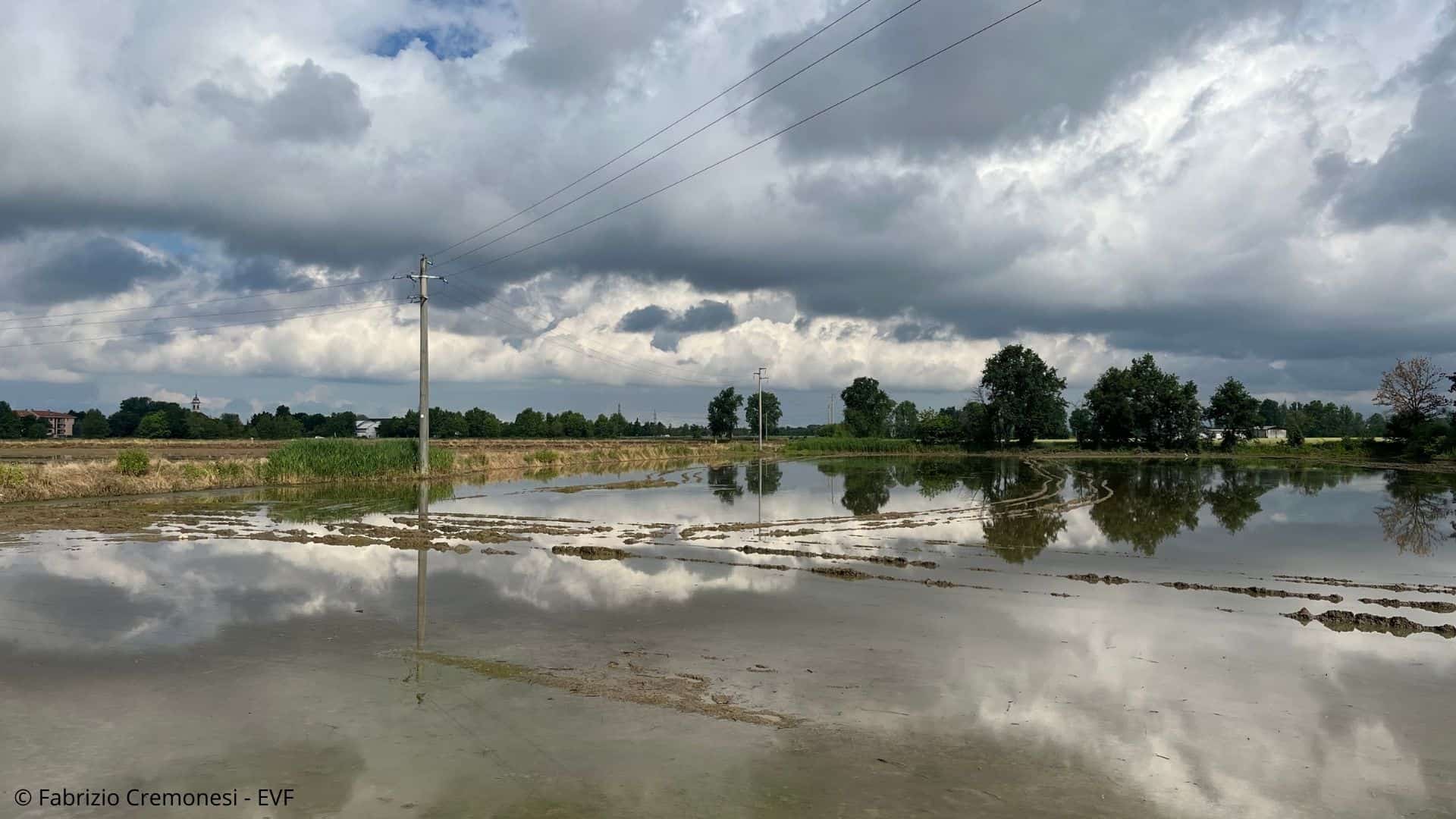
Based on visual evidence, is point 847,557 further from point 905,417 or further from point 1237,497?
point 905,417

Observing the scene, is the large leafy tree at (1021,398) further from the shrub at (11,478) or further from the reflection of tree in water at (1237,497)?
the shrub at (11,478)

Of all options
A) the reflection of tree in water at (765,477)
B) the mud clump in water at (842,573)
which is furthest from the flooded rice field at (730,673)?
the reflection of tree in water at (765,477)

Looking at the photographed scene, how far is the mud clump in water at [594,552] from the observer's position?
16.3 meters


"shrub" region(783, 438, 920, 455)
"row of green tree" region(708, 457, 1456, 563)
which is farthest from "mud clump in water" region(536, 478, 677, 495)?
"shrub" region(783, 438, 920, 455)

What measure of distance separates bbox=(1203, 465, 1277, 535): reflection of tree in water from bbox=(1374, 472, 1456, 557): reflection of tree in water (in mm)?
3273

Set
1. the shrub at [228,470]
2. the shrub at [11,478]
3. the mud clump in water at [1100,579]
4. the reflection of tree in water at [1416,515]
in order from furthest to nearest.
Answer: the shrub at [228,470] → the shrub at [11,478] → the reflection of tree in water at [1416,515] → the mud clump in water at [1100,579]

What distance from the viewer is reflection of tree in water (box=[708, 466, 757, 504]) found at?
1288 inches

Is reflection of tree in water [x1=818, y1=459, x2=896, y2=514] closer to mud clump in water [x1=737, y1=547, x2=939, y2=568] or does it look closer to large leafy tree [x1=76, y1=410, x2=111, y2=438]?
mud clump in water [x1=737, y1=547, x2=939, y2=568]

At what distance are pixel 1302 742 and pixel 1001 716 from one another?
2.36m

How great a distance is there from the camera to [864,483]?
132 ft

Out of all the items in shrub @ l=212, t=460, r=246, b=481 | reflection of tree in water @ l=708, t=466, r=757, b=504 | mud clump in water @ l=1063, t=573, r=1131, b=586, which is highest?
shrub @ l=212, t=460, r=246, b=481

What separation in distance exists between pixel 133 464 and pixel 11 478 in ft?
13.5

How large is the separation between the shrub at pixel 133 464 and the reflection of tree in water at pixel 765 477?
76.3 ft

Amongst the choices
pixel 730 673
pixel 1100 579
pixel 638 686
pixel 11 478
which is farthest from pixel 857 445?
pixel 638 686
